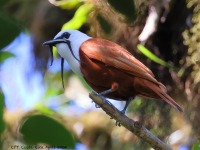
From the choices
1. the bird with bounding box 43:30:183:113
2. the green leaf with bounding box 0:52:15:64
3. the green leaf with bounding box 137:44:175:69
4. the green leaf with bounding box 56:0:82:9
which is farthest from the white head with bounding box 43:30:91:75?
the green leaf with bounding box 137:44:175:69

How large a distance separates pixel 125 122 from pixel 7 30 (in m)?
0.68

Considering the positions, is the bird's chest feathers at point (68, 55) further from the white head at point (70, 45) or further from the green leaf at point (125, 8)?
the green leaf at point (125, 8)

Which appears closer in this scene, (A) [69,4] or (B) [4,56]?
(B) [4,56]

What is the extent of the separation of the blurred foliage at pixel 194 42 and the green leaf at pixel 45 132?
60.7 inches

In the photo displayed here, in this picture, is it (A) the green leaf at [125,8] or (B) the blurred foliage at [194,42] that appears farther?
(B) the blurred foliage at [194,42]

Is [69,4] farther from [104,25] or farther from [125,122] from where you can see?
[104,25]

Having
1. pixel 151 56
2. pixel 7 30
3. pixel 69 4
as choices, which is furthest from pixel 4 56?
pixel 151 56

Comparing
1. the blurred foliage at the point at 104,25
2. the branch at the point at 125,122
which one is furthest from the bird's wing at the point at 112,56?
the blurred foliage at the point at 104,25

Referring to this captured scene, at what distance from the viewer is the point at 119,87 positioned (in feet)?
3.51

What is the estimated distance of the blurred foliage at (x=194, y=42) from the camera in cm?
183

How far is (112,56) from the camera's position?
1.03 metres

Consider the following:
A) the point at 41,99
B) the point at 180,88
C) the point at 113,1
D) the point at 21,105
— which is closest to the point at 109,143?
the point at 41,99

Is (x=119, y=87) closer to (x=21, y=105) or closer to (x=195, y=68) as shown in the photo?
(x=21, y=105)

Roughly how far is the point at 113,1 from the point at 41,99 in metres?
2.04
